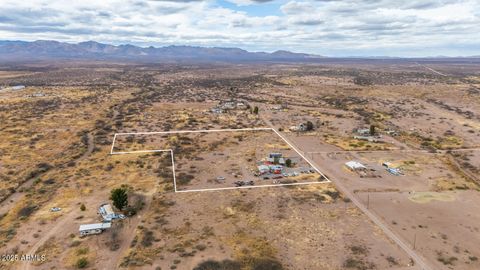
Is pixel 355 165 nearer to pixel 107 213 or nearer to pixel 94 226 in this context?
pixel 107 213

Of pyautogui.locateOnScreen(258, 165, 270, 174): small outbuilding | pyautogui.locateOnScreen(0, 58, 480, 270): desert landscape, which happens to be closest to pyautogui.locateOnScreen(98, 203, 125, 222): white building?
pyautogui.locateOnScreen(0, 58, 480, 270): desert landscape

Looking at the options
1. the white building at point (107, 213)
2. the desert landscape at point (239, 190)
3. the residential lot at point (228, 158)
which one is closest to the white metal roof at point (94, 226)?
the desert landscape at point (239, 190)

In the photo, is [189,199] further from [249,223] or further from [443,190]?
[443,190]

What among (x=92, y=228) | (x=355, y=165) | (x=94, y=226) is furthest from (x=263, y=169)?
(x=92, y=228)

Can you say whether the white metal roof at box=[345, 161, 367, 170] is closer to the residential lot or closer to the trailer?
the residential lot

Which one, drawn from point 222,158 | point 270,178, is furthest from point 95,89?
point 270,178
